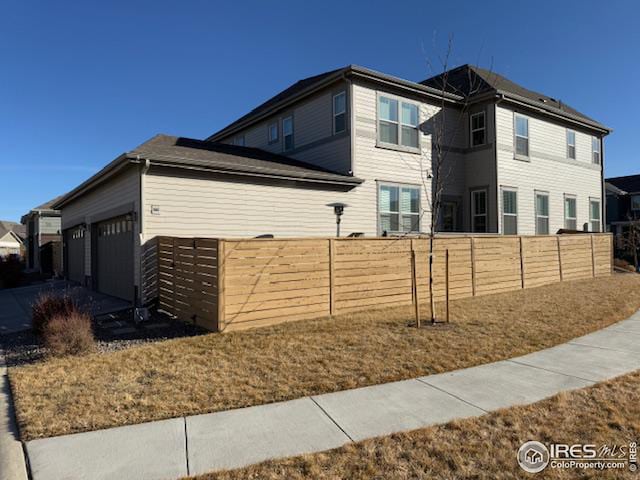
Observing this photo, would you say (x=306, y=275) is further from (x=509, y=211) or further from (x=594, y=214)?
(x=594, y=214)

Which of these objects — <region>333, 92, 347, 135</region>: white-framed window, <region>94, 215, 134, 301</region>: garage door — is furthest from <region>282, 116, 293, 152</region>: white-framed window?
<region>94, 215, 134, 301</region>: garage door

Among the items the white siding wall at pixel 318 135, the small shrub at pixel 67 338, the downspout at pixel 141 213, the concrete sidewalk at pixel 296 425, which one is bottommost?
the concrete sidewalk at pixel 296 425

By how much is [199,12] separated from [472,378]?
12965mm

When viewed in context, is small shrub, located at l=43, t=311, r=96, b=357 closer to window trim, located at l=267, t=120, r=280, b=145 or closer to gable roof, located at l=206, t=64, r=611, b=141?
gable roof, located at l=206, t=64, r=611, b=141

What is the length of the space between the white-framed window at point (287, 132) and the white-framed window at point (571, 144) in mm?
13089

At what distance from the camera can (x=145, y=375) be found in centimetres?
541

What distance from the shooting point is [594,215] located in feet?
70.0

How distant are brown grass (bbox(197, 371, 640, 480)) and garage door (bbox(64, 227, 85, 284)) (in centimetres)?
1586

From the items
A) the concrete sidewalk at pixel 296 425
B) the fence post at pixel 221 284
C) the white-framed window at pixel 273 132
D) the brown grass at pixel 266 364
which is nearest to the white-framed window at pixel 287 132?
the white-framed window at pixel 273 132

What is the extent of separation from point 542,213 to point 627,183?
28356mm

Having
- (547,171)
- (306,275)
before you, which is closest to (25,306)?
(306,275)

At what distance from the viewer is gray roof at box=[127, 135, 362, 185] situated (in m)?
10.2

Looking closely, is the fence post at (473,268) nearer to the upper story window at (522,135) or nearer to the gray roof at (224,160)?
the gray roof at (224,160)

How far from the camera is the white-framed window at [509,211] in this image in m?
16.4
